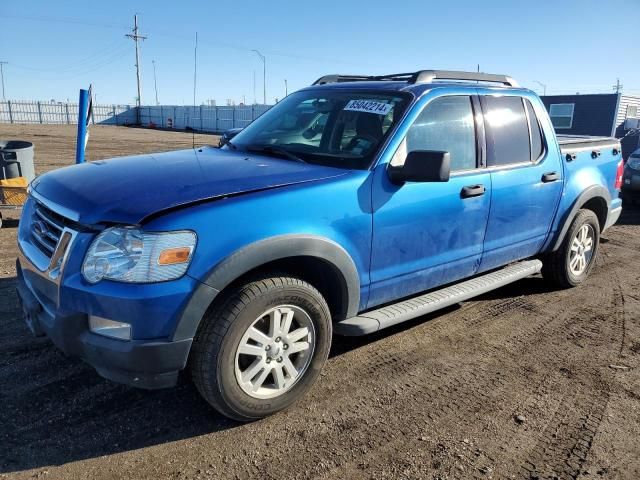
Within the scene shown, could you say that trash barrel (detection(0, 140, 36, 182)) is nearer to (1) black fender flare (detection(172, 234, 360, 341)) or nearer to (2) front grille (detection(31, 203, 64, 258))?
(2) front grille (detection(31, 203, 64, 258))

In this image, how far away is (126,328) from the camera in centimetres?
252

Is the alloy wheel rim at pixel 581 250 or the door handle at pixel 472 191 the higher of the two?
the door handle at pixel 472 191

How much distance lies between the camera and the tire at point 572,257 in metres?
5.14

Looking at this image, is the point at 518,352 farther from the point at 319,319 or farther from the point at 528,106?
the point at 528,106

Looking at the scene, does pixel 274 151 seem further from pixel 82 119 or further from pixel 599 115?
pixel 599 115

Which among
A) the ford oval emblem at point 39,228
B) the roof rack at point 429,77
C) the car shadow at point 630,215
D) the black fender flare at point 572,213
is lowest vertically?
the car shadow at point 630,215

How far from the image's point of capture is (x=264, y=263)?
2822 millimetres

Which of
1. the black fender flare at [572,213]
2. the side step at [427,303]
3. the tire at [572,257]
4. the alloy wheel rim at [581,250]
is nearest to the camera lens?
the side step at [427,303]

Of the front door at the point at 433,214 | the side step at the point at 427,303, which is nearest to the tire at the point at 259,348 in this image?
the side step at the point at 427,303

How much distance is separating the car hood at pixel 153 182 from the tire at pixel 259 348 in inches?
22.0

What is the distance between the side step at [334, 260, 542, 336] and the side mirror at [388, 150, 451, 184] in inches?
35.6

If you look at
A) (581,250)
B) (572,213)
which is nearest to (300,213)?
(572,213)

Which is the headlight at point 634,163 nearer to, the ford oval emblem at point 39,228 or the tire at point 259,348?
the tire at point 259,348

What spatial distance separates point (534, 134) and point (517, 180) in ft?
2.07
